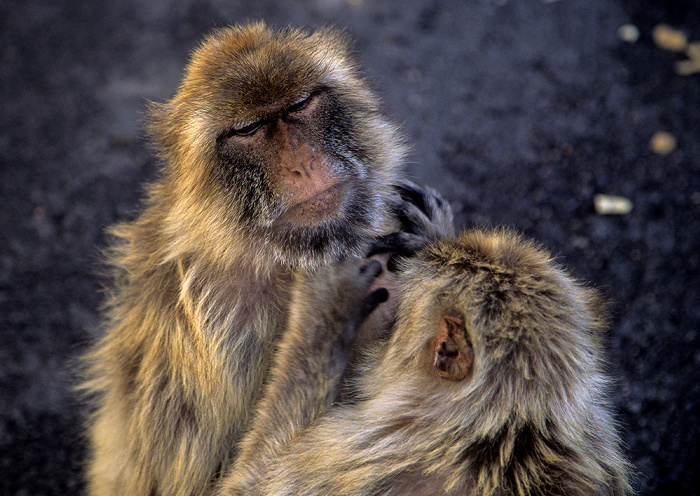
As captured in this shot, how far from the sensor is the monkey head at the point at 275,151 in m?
1.88

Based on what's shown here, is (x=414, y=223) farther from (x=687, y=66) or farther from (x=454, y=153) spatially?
(x=687, y=66)

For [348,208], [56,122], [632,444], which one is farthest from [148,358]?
[56,122]

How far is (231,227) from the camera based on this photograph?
206 cm

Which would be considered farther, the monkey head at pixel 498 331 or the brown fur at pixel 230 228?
the brown fur at pixel 230 228

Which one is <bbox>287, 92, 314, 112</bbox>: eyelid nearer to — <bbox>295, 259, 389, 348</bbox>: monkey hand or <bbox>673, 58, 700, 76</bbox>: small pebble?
<bbox>295, 259, 389, 348</bbox>: monkey hand

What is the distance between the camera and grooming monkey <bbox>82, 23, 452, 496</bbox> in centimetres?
191

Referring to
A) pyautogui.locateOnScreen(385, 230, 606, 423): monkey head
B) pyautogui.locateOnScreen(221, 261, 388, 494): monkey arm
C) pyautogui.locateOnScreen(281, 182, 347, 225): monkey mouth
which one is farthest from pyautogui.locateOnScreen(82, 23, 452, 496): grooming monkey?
pyautogui.locateOnScreen(385, 230, 606, 423): monkey head

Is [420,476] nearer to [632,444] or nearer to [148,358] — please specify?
[148,358]

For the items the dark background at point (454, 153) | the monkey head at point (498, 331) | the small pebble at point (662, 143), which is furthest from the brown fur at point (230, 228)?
the small pebble at point (662, 143)

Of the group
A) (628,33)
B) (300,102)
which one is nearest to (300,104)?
(300,102)

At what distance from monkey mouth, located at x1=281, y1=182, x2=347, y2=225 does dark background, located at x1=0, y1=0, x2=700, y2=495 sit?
72 cm

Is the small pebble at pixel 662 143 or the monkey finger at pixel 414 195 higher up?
the monkey finger at pixel 414 195

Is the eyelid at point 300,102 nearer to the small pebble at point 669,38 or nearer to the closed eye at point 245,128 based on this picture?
the closed eye at point 245,128

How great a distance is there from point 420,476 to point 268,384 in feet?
2.01
